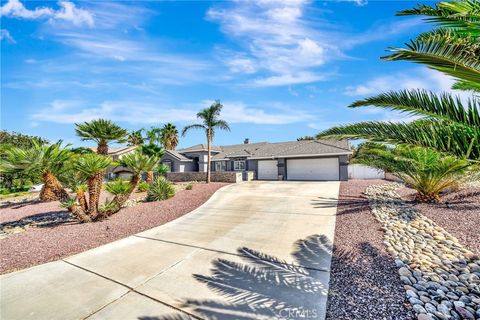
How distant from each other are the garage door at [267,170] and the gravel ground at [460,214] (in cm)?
1489

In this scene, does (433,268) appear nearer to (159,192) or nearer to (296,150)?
(159,192)

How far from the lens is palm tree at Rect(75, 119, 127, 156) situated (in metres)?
16.3

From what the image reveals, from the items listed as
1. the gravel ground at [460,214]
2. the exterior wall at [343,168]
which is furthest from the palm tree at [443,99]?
the exterior wall at [343,168]

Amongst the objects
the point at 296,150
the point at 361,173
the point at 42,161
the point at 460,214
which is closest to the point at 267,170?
the point at 296,150

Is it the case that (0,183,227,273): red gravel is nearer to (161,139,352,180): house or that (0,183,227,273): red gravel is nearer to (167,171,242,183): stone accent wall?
(167,171,242,183): stone accent wall

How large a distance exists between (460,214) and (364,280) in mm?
5783

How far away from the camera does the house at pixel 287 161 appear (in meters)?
21.3

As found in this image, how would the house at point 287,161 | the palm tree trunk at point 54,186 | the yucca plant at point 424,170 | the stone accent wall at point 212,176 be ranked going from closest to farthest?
the yucca plant at point 424,170, the palm tree trunk at point 54,186, the house at point 287,161, the stone accent wall at point 212,176

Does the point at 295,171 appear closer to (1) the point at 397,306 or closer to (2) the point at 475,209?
(2) the point at 475,209

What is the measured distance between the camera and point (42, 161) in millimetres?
9508

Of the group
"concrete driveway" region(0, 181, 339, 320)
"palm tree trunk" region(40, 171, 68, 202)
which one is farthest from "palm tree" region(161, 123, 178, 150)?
"concrete driveway" region(0, 181, 339, 320)

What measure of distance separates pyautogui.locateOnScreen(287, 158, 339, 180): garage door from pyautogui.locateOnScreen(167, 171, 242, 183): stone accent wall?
5.51m

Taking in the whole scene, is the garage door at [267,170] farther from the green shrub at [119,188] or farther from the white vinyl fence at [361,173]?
the green shrub at [119,188]

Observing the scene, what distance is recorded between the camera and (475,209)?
7438 mm
